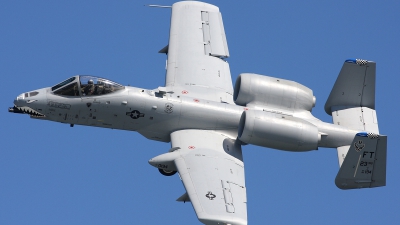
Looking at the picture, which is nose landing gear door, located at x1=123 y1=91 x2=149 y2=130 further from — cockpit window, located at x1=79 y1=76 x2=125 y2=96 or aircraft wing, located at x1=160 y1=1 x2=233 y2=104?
aircraft wing, located at x1=160 y1=1 x2=233 y2=104

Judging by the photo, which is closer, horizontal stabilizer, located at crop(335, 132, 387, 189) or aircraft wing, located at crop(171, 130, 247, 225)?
aircraft wing, located at crop(171, 130, 247, 225)

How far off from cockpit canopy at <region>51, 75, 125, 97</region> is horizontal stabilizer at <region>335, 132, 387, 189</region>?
981cm

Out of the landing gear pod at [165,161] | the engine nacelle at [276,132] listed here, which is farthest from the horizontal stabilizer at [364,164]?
the landing gear pod at [165,161]

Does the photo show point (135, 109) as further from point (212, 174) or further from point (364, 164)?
point (364, 164)

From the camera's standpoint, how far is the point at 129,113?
4319 cm

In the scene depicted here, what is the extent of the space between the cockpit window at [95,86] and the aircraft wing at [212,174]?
3263mm

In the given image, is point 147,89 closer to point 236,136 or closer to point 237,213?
point 236,136

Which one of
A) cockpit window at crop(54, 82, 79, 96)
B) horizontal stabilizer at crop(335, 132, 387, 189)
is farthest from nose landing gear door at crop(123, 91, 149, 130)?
horizontal stabilizer at crop(335, 132, 387, 189)

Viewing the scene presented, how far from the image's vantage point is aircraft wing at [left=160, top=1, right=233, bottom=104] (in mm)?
45500

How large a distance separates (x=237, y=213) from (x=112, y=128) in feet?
24.6

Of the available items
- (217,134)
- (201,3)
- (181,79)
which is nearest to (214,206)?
(217,134)

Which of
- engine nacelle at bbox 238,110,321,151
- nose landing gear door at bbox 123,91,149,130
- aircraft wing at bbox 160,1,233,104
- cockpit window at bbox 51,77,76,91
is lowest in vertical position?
engine nacelle at bbox 238,110,321,151

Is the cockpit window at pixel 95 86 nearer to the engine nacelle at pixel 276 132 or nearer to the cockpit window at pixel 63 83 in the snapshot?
the cockpit window at pixel 63 83

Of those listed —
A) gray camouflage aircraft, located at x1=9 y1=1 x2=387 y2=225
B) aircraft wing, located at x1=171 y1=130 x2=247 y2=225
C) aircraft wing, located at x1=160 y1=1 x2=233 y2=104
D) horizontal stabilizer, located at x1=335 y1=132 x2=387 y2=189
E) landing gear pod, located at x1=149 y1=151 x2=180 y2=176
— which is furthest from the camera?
aircraft wing, located at x1=160 y1=1 x2=233 y2=104
